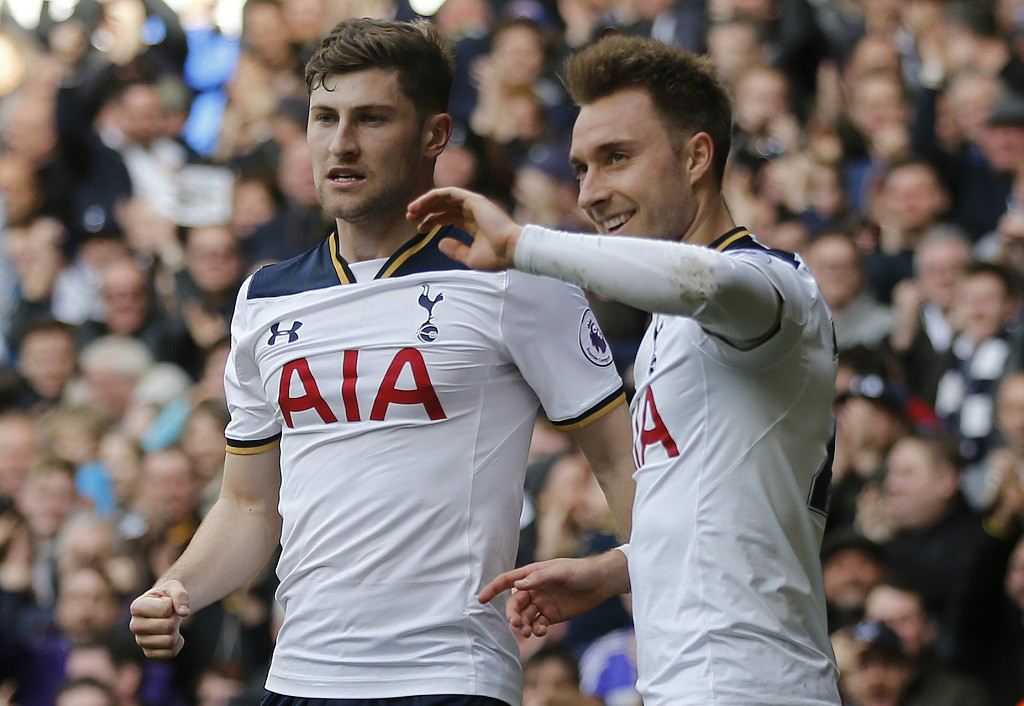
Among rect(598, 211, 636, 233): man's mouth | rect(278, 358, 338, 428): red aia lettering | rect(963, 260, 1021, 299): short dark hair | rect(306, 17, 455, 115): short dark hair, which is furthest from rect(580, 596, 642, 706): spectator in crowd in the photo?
rect(598, 211, 636, 233): man's mouth

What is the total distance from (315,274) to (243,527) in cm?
69

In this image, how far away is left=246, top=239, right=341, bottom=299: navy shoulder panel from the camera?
4254mm

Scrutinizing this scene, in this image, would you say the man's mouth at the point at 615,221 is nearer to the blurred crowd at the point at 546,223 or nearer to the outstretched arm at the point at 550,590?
the outstretched arm at the point at 550,590

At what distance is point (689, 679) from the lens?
3.40 meters

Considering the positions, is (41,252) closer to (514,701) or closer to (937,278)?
(937,278)

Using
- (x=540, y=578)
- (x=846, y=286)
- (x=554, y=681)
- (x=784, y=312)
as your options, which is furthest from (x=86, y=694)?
(x=784, y=312)

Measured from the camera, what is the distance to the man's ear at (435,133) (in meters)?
4.21

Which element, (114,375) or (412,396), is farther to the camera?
(114,375)

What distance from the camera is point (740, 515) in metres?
3.42

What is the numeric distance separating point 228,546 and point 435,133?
1.17m

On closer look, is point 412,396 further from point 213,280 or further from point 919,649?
point 213,280

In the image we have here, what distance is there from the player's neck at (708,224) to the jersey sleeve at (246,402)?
1235mm

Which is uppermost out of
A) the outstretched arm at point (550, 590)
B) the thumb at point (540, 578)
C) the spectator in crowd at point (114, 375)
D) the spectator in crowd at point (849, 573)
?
the thumb at point (540, 578)

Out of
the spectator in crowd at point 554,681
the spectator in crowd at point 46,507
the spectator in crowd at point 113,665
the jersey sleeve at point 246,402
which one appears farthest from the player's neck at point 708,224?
the spectator in crowd at point 46,507
